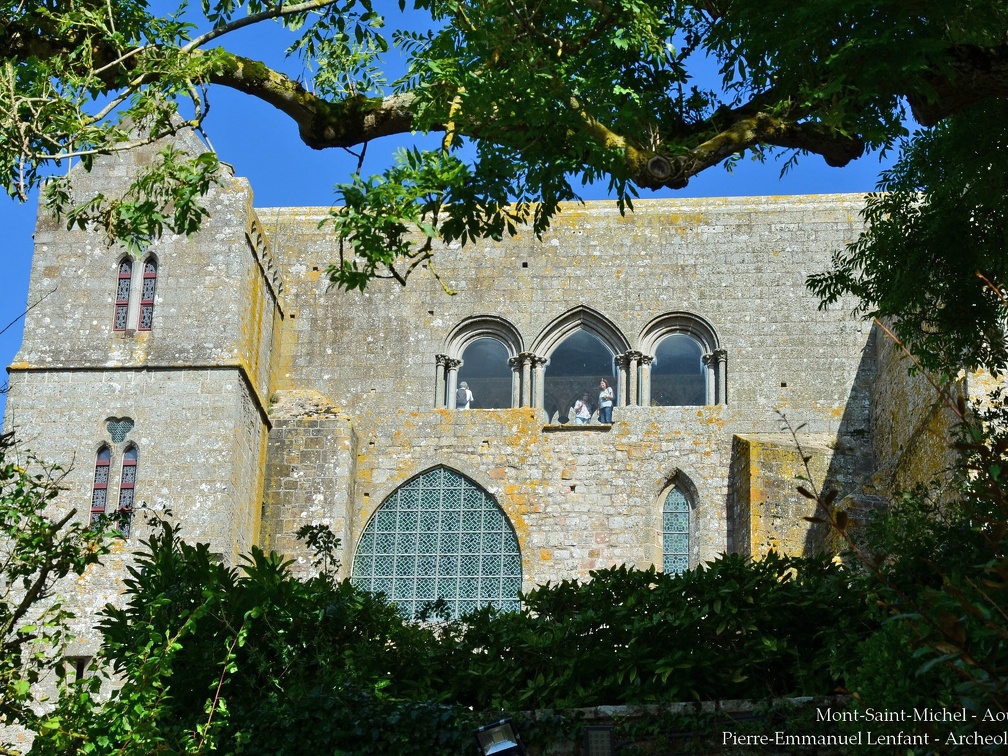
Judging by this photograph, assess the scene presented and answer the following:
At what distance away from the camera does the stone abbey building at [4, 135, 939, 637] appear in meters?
17.4

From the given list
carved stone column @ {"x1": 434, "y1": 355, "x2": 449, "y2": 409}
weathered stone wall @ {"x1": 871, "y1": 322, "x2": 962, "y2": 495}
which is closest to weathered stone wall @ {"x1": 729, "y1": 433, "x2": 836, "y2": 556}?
weathered stone wall @ {"x1": 871, "y1": 322, "x2": 962, "y2": 495}

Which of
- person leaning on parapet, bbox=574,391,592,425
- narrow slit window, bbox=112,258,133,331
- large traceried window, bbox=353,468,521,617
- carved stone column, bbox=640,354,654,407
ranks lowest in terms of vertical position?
large traceried window, bbox=353,468,521,617

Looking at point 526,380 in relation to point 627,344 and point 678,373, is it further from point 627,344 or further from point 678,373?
point 678,373

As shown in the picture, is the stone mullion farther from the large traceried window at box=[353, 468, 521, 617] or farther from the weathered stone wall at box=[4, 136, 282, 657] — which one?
the weathered stone wall at box=[4, 136, 282, 657]

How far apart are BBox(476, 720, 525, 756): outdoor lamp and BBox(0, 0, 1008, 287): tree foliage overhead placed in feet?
8.22

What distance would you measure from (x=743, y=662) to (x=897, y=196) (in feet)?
12.5

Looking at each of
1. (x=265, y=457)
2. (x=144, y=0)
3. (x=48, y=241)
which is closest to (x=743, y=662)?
(x=144, y=0)

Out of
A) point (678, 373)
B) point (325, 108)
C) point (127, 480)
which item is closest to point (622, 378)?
point (678, 373)

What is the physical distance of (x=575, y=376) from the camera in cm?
1994

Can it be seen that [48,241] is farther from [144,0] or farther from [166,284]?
[144,0]

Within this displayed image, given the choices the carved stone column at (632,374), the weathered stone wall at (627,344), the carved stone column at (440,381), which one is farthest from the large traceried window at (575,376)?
the carved stone column at (440,381)

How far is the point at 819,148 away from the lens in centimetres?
880

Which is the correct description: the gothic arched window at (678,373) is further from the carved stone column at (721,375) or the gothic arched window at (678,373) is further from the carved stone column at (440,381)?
the carved stone column at (440,381)

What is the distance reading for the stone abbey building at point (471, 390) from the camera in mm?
17359
